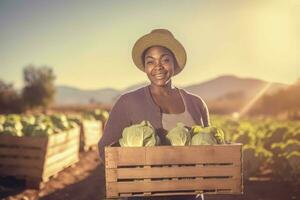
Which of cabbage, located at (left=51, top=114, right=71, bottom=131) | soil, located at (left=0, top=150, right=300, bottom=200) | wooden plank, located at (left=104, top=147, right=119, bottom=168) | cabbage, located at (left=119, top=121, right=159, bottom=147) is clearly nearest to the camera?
wooden plank, located at (left=104, top=147, right=119, bottom=168)

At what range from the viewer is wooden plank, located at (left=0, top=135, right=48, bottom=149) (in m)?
9.88

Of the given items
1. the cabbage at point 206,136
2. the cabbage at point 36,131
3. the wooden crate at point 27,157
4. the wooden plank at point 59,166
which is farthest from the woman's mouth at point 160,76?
the cabbage at point 36,131

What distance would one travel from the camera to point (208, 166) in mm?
3234

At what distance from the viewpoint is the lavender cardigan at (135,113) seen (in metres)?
3.83

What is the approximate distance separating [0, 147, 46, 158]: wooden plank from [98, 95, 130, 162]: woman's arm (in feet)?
20.6

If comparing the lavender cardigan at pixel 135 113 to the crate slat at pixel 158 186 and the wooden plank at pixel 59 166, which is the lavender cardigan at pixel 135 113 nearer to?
the crate slat at pixel 158 186

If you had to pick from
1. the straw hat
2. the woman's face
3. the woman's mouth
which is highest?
the straw hat

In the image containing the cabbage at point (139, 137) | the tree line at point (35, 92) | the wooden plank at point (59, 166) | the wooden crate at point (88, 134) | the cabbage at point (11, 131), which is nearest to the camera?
the cabbage at point (139, 137)

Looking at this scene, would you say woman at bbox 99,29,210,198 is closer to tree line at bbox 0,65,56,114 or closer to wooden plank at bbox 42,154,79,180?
wooden plank at bbox 42,154,79,180

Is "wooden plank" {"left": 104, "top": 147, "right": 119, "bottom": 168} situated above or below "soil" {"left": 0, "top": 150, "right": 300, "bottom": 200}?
above

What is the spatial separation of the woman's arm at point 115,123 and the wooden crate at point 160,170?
50 centimetres

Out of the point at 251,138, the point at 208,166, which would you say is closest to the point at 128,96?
the point at 208,166

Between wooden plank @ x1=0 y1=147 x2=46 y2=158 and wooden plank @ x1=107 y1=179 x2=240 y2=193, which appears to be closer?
wooden plank @ x1=107 y1=179 x2=240 y2=193

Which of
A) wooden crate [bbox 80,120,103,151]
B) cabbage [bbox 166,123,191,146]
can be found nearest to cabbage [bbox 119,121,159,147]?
cabbage [bbox 166,123,191,146]
